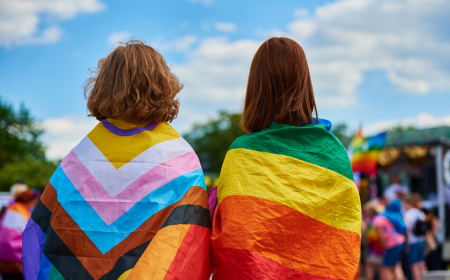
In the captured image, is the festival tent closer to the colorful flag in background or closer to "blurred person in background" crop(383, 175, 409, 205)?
the colorful flag in background

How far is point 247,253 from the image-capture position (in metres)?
1.77

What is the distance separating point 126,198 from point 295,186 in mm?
743

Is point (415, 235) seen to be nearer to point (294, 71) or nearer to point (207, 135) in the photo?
point (294, 71)

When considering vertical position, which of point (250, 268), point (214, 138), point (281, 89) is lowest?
point (214, 138)

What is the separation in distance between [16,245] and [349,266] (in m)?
3.77

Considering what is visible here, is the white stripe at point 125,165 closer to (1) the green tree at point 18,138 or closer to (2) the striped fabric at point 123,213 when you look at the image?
(2) the striped fabric at point 123,213

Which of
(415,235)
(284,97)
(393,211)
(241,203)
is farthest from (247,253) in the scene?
(415,235)

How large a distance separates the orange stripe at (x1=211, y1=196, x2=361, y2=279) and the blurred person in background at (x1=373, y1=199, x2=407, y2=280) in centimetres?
524

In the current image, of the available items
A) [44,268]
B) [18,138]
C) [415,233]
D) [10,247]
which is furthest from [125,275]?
[18,138]

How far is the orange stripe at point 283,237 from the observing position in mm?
1800

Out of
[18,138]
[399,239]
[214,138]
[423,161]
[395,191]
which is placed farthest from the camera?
[214,138]

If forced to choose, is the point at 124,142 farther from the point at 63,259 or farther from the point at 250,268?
the point at 250,268

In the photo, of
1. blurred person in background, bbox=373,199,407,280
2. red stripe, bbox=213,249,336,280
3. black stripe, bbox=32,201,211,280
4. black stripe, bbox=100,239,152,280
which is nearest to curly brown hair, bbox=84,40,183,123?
black stripe, bbox=32,201,211,280

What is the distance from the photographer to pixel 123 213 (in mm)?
1810
